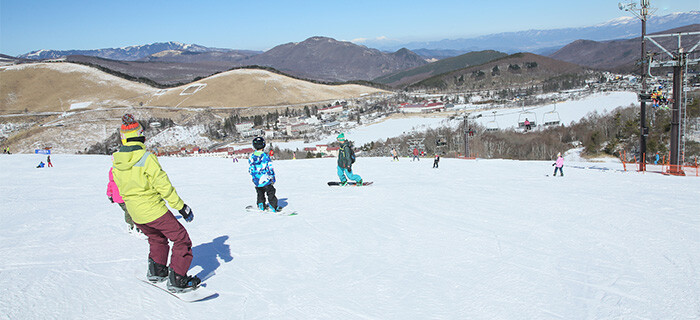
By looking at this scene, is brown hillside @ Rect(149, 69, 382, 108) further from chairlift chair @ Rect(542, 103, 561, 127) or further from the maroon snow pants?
the maroon snow pants

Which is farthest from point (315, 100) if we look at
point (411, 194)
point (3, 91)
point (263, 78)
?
point (411, 194)

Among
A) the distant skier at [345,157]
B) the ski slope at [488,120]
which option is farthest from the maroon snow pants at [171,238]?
the ski slope at [488,120]

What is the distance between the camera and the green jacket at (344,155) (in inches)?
420

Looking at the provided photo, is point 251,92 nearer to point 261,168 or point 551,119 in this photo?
point 551,119

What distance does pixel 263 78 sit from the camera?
158250 mm

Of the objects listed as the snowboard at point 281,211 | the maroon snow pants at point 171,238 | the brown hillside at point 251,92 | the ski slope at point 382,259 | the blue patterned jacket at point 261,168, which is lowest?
the ski slope at point 382,259

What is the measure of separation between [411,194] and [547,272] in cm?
557

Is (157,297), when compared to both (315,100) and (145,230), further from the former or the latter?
(315,100)

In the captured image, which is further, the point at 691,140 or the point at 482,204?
the point at 691,140

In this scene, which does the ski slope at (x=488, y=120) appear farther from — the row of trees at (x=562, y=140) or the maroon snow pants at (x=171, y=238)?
the maroon snow pants at (x=171, y=238)

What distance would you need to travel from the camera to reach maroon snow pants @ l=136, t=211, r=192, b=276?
13.5 ft

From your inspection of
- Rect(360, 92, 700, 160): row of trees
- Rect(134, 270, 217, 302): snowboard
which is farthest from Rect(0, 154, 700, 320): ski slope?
Rect(360, 92, 700, 160): row of trees

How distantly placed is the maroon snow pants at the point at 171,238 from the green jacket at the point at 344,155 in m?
6.70

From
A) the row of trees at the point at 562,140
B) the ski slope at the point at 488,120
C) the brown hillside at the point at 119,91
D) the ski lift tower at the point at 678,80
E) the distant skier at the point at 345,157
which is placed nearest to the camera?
the distant skier at the point at 345,157
